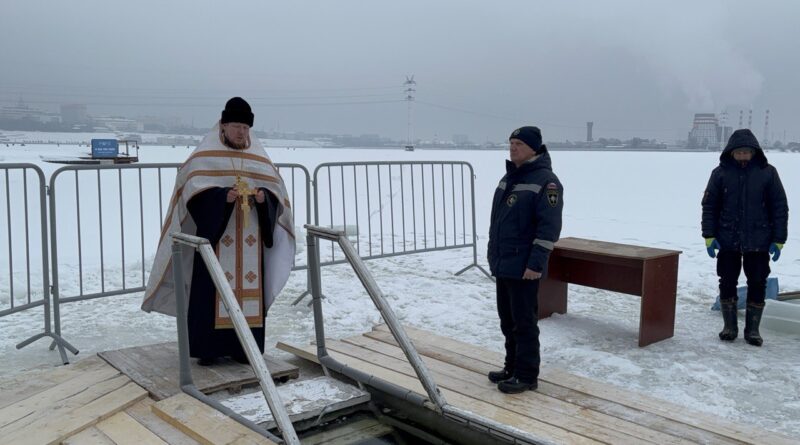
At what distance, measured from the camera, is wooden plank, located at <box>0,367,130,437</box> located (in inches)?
143

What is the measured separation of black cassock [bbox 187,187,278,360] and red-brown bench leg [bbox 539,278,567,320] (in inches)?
114

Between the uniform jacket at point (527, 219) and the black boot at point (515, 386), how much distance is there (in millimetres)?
648

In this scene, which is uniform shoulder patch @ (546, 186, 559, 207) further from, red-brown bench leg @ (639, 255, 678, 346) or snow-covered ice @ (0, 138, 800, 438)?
red-brown bench leg @ (639, 255, 678, 346)

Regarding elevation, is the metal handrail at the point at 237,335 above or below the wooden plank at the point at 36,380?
above

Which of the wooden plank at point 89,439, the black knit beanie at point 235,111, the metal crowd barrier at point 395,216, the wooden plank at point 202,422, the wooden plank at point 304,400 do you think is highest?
the black knit beanie at point 235,111

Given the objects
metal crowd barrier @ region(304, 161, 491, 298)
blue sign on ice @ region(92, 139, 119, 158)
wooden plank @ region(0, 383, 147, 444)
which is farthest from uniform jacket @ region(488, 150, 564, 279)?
blue sign on ice @ region(92, 139, 119, 158)

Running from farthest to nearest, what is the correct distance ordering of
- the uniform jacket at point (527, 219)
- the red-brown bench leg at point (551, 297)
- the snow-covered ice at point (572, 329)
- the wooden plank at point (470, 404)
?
the red-brown bench leg at point (551, 297) → the snow-covered ice at point (572, 329) → the uniform jacket at point (527, 219) → the wooden plank at point (470, 404)

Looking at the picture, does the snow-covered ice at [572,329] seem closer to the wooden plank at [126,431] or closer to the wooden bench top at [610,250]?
the wooden bench top at [610,250]

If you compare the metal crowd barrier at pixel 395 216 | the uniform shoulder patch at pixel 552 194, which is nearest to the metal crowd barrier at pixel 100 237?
the metal crowd barrier at pixel 395 216

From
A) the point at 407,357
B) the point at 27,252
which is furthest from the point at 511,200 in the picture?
the point at 27,252

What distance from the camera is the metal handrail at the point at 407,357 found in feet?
11.4

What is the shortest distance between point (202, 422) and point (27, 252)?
285cm

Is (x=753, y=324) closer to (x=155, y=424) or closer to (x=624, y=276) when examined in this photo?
(x=624, y=276)

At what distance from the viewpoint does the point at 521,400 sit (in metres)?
3.97
